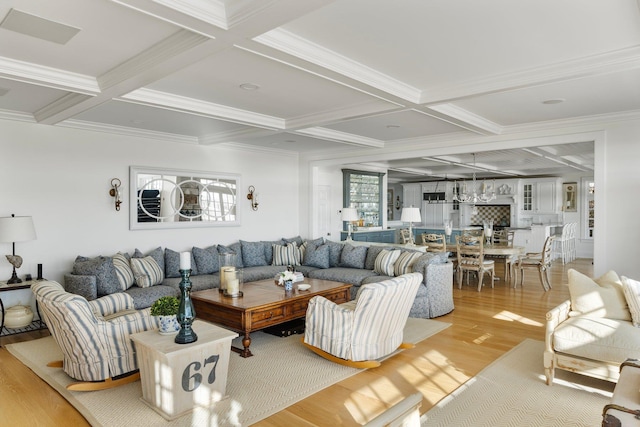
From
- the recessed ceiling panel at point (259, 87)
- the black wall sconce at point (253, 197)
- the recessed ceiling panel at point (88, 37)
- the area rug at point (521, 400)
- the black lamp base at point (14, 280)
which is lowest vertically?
the area rug at point (521, 400)

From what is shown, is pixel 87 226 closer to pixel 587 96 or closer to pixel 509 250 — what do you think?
pixel 587 96

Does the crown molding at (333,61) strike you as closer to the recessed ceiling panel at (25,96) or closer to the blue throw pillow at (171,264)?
the recessed ceiling panel at (25,96)

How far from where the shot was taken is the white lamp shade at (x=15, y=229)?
4.85 metres

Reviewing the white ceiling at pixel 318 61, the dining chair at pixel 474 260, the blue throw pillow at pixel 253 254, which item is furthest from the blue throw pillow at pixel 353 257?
the white ceiling at pixel 318 61

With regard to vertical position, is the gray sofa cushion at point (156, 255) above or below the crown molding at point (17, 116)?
below

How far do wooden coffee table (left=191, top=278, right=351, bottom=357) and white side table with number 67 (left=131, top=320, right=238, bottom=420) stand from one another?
3.14ft

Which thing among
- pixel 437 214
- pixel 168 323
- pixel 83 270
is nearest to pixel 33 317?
pixel 83 270

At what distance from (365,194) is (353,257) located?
11.9 ft

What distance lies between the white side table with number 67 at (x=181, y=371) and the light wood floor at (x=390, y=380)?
45cm

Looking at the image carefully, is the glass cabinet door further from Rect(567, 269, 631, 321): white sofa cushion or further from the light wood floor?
Rect(567, 269, 631, 321): white sofa cushion

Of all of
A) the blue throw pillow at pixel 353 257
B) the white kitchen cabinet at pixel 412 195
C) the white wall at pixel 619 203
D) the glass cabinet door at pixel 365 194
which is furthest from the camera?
the white kitchen cabinet at pixel 412 195

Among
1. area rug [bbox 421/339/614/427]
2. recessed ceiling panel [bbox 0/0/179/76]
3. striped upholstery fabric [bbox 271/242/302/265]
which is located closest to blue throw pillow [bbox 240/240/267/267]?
striped upholstery fabric [bbox 271/242/302/265]

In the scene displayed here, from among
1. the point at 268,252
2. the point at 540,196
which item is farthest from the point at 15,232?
the point at 540,196

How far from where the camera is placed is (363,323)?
3938 millimetres
